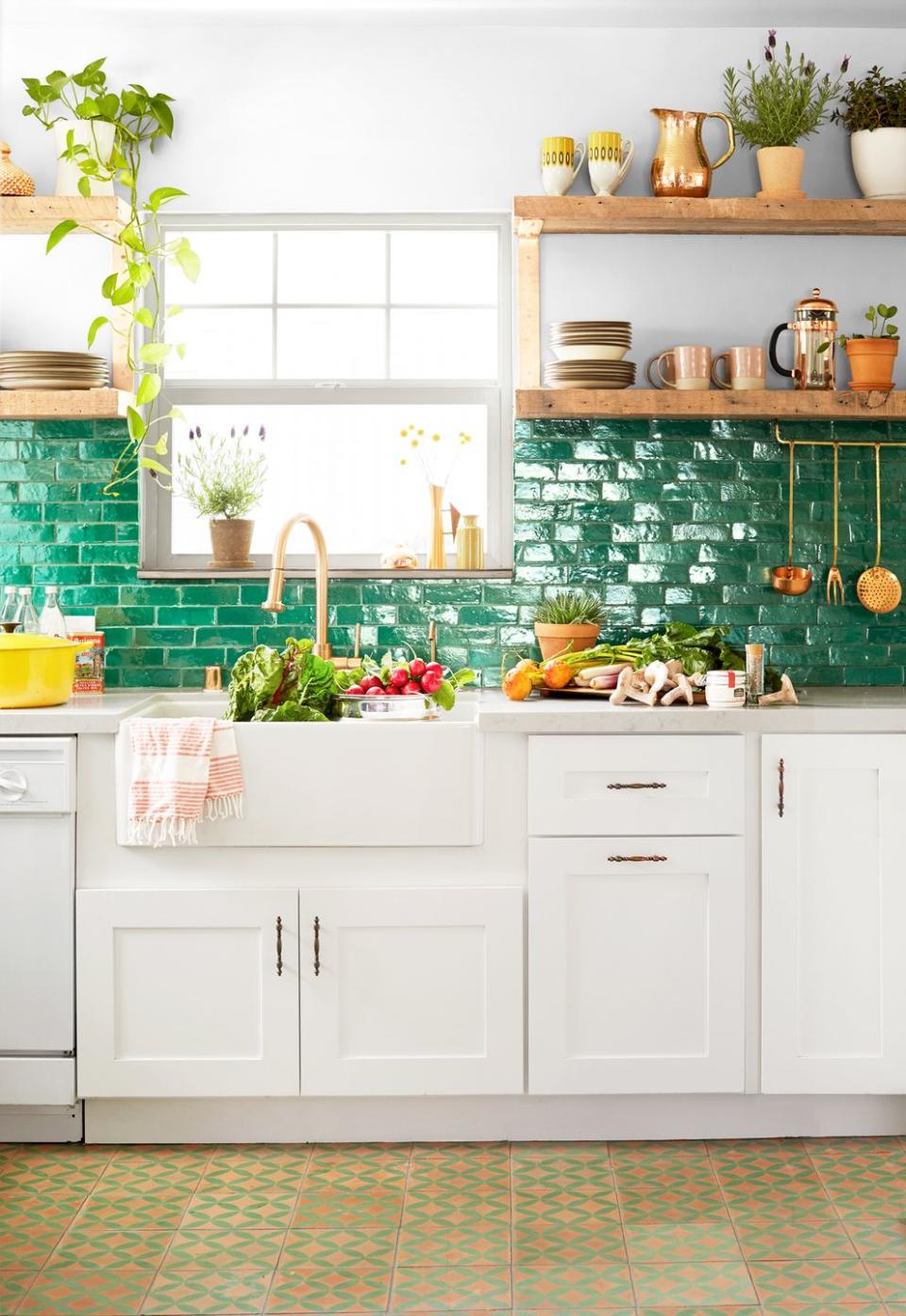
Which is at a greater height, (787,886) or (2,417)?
(2,417)

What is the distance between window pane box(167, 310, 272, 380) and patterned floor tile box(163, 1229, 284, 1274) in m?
2.42

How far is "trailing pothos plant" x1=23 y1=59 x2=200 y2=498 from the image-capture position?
390cm

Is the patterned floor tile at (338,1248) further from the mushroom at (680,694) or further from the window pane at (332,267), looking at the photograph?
the window pane at (332,267)

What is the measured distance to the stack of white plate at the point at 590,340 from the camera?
393 centimetres

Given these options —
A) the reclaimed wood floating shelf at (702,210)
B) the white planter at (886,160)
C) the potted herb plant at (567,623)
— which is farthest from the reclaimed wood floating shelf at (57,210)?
the white planter at (886,160)

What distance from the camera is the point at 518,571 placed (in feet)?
13.6

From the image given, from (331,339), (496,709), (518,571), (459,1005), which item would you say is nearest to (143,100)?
(331,339)

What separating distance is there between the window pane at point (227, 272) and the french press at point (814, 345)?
152 cm

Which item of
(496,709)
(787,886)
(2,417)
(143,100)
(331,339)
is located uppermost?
(143,100)

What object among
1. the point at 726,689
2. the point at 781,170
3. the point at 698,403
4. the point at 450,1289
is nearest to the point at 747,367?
the point at 698,403

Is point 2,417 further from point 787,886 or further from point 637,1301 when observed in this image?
point 637,1301

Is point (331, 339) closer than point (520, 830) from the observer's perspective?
No

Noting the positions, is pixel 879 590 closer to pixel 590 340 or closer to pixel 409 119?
pixel 590 340

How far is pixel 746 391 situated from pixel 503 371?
75cm
